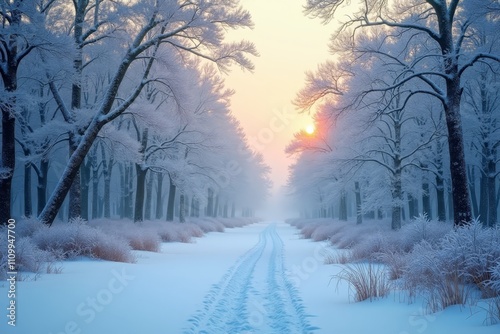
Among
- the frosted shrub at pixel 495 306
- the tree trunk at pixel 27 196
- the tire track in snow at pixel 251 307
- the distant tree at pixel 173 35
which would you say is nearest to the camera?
the frosted shrub at pixel 495 306

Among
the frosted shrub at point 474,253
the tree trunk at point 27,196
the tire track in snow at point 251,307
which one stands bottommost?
the tire track in snow at point 251,307

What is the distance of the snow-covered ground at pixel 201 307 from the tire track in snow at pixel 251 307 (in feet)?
0.04

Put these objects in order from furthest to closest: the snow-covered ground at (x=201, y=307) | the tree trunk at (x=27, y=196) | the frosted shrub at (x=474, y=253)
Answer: the tree trunk at (x=27, y=196)
the frosted shrub at (x=474, y=253)
the snow-covered ground at (x=201, y=307)

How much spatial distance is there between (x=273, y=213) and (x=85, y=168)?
173m

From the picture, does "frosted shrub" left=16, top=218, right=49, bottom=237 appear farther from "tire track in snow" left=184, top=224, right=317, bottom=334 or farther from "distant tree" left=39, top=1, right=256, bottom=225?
"tire track in snow" left=184, top=224, right=317, bottom=334

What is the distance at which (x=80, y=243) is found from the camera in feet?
29.1

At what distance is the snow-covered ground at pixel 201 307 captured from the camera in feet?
13.3

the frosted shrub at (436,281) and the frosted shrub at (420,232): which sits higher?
the frosted shrub at (420,232)

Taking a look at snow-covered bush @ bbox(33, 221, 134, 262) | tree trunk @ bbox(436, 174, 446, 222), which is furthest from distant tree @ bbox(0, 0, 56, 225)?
tree trunk @ bbox(436, 174, 446, 222)

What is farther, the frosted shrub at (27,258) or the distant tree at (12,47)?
the distant tree at (12,47)

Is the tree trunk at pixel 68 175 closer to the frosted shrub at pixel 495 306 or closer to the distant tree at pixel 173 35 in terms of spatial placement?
the distant tree at pixel 173 35

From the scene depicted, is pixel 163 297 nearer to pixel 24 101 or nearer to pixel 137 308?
pixel 137 308


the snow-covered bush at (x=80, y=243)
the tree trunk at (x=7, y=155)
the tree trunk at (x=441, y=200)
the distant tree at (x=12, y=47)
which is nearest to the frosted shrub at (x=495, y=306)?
the snow-covered bush at (x=80, y=243)

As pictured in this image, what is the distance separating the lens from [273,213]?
193250 mm
